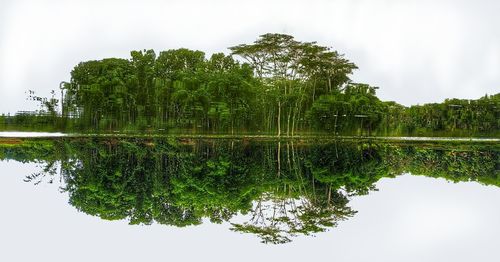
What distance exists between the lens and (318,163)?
52.4ft

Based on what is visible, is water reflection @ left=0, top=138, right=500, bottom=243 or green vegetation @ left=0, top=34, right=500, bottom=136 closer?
water reflection @ left=0, top=138, right=500, bottom=243

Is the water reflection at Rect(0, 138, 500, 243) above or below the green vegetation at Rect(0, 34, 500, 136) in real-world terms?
below

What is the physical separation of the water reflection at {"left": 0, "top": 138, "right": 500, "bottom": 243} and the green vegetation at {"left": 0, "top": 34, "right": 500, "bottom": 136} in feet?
61.6

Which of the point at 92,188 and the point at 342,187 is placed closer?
the point at 92,188

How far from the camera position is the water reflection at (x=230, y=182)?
8.23 m

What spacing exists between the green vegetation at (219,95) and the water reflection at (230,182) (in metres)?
18.8

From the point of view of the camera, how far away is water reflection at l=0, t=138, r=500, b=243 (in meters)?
8.23

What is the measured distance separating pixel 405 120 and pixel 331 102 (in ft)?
39.0

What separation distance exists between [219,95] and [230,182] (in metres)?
26.0

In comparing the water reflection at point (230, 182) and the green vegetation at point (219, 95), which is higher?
the green vegetation at point (219, 95)

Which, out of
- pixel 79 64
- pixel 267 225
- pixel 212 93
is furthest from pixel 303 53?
pixel 267 225

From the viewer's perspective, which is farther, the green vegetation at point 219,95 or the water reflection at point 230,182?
the green vegetation at point 219,95

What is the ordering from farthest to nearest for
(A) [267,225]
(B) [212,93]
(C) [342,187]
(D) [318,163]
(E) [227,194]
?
(B) [212,93]
(D) [318,163]
(C) [342,187]
(E) [227,194]
(A) [267,225]

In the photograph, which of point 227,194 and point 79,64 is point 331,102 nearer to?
point 79,64
